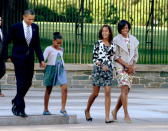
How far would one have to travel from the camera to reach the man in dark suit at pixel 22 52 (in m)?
12.6

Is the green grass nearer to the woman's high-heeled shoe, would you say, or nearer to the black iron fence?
the black iron fence

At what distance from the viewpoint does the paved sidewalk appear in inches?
491

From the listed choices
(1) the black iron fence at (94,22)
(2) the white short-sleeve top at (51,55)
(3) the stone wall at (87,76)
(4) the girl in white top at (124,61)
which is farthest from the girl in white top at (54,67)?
(1) the black iron fence at (94,22)

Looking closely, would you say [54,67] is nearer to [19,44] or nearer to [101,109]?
[19,44]

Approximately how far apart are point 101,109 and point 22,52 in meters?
3.26

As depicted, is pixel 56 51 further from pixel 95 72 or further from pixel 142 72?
pixel 142 72

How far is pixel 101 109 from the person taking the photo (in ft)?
50.6

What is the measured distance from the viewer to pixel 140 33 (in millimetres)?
21859

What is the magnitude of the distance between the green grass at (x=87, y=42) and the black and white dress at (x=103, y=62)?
7436mm

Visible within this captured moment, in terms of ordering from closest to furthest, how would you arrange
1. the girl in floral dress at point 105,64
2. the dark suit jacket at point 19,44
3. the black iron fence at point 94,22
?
the dark suit jacket at point 19,44, the girl in floral dress at point 105,64, the black iron fence at point 94,22

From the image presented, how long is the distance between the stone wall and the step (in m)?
7.25

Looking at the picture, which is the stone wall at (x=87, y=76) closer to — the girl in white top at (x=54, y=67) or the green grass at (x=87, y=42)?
the green grass at (x=87, y=42)

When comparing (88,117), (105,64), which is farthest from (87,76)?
(105,64)

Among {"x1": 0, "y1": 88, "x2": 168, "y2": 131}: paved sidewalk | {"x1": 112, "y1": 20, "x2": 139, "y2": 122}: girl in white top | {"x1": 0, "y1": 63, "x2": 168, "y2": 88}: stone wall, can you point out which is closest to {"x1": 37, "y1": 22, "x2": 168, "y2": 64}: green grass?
{"x1": 0, "y1": 63, "x2": 168, "y2": 88}: stone wall
